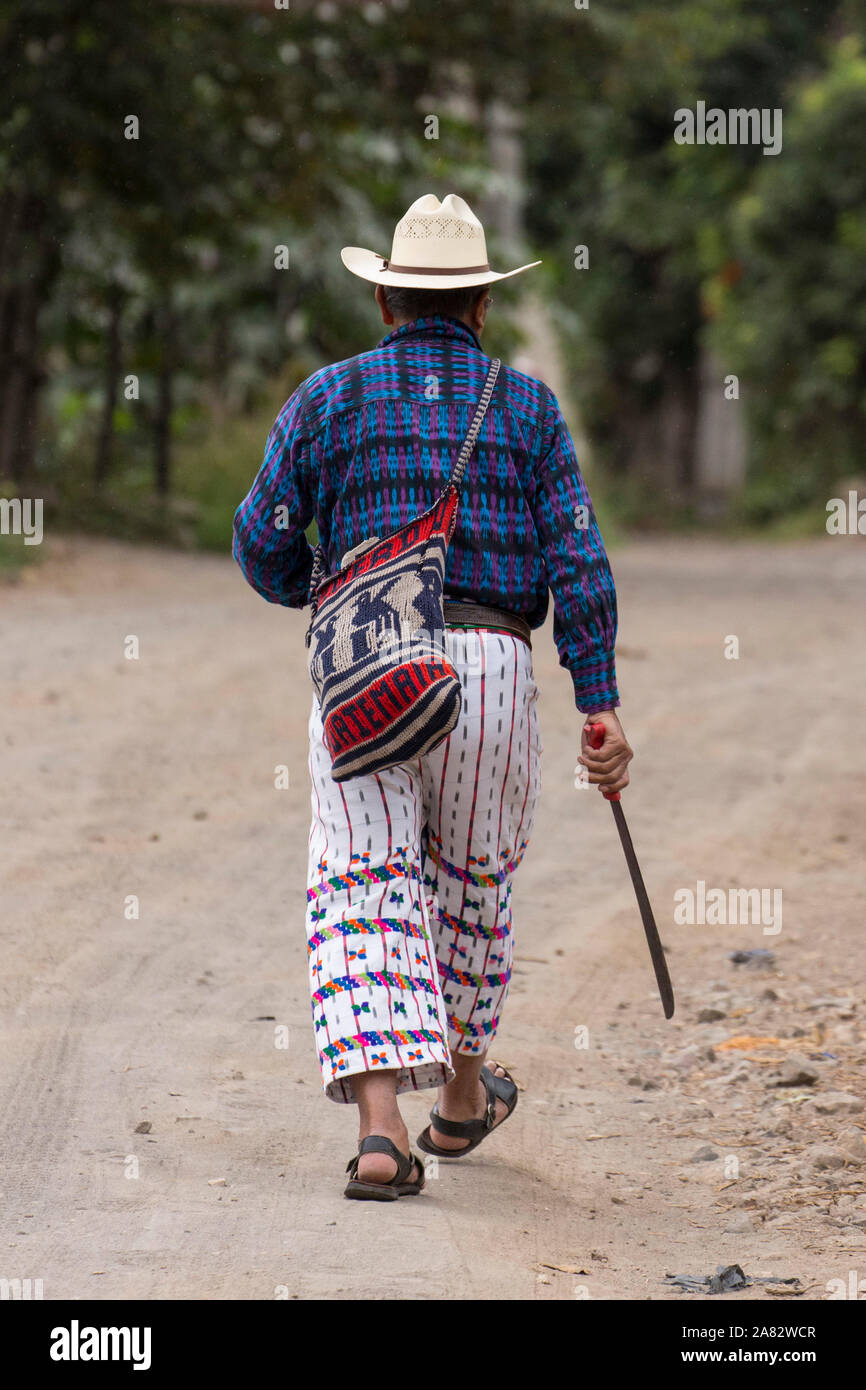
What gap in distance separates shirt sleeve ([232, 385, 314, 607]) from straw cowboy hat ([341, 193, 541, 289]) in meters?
0.29

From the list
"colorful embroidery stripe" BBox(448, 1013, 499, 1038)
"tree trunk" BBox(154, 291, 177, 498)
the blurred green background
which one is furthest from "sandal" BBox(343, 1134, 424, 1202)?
"tree trunk" BBox(154, 291, 177, 498)

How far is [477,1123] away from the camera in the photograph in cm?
352

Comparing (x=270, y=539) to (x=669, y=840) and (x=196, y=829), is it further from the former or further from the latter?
(x=669, y=840)

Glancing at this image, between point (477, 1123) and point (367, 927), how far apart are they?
0.69 m

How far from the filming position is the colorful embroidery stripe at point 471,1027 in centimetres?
336

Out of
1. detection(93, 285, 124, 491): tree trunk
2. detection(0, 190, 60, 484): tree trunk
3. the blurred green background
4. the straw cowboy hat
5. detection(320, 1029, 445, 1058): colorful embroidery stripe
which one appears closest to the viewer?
detection(320, 1029, 445, 1058): colorful embroidery stripe

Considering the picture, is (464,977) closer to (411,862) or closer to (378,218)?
(411,862)

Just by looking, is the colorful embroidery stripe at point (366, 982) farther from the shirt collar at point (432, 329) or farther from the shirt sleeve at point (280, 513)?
the shirt collar at point (432, 329)

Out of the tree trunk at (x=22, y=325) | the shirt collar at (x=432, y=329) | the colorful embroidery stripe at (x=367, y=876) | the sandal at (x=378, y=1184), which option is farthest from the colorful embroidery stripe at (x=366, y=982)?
the tree trunk at (x=22, y=325)

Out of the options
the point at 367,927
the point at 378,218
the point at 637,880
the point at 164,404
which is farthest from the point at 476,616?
the point at 378,218

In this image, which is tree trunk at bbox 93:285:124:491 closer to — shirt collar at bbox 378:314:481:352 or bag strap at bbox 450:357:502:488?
shirt collar at bbox 378:314:481:352

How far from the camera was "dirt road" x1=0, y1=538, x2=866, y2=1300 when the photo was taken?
298cm

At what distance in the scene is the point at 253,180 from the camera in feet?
45.2

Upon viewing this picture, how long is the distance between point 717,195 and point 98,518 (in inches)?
577
